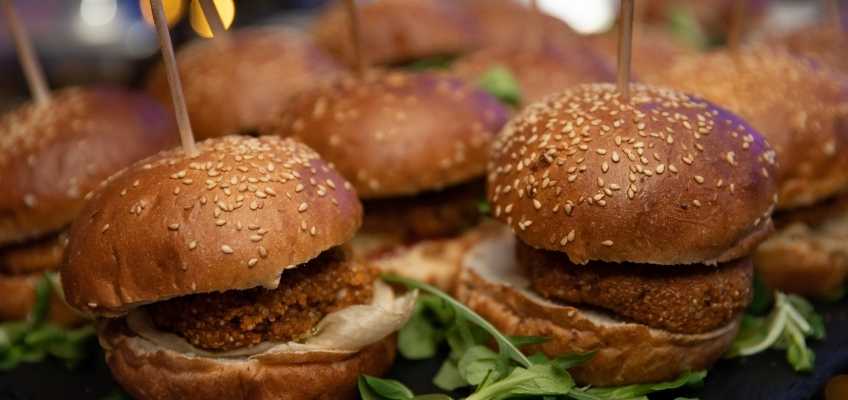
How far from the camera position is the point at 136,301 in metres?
2.47

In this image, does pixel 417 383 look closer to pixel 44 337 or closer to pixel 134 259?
pixel 134 259

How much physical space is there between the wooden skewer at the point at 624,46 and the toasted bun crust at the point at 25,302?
2.68 m

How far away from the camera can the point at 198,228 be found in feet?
8.08

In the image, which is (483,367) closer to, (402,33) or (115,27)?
(402,33)

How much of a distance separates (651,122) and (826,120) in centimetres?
130

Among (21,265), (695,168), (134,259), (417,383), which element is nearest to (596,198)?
(695,168)

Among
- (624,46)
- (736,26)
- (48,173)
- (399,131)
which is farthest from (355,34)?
(736,26)

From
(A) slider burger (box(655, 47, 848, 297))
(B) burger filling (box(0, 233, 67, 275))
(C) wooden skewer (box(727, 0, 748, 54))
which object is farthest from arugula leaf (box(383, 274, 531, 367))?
(C) wooden skewer (box(727, 0, 748, 54))

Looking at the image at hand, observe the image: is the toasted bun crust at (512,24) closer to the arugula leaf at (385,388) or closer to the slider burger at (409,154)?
the slider burger at (409,154)

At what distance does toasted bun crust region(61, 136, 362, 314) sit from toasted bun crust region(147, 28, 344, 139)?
1784 millimetres

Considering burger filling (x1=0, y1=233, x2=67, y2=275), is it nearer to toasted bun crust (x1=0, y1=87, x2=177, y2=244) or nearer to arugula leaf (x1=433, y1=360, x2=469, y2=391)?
toasted bun crust (x1=0, y1=87, x2=177, y2=244)

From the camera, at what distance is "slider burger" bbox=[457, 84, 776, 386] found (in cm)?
252

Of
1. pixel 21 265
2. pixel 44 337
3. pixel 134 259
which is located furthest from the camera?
pixel 21 265

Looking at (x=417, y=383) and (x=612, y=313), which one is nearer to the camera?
(x=612, y=313)
